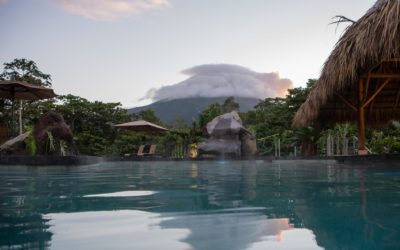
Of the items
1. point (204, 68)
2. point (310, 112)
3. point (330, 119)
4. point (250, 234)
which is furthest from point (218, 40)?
point (204, 68)

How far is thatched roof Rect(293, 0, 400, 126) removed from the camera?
264 inches

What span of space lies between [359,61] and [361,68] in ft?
3.73

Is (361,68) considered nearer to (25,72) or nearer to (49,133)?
(49,133)

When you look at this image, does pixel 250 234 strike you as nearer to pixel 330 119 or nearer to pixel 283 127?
pixel 330 119

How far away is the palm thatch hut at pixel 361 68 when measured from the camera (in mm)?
6750

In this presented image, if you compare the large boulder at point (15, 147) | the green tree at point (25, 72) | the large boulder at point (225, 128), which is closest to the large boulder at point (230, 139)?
the large boulder at point (225, 128)

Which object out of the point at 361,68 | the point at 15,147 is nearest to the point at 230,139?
the point at 361,68

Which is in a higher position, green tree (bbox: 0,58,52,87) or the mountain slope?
the mountain slope

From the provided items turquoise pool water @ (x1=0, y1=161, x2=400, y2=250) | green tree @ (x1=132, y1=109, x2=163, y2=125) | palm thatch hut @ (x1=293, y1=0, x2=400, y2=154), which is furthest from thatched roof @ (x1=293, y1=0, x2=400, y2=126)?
green tree @ (x1=132, y1=109, x2=163, y2=125)

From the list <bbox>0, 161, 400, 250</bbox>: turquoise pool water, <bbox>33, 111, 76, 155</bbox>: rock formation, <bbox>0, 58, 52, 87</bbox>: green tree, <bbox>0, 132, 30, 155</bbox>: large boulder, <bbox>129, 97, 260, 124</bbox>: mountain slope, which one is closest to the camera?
<bbox>0, 161, 400, 250</bbox>: turquoise pool water

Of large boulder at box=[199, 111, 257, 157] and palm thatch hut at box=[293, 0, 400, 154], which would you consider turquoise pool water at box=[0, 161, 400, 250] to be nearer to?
palm thatch hut at box=[293, 0, 400, 154]

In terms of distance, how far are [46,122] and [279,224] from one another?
922cm

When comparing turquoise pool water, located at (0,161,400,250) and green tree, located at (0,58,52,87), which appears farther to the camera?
green tree, located at (0,58,52,87)

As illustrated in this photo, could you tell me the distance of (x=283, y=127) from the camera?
2128 centimetres
